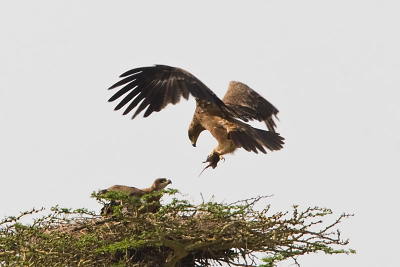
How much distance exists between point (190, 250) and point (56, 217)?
→ 1.50 meters

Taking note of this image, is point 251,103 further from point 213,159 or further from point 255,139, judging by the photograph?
point 255,139

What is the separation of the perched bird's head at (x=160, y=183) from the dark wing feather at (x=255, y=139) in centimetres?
100

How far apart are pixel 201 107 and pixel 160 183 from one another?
1.50 metres

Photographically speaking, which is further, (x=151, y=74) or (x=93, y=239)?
(x=151, y=74)

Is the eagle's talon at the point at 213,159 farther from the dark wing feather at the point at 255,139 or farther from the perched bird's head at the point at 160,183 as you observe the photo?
the perched bird's head at the point at 160,183

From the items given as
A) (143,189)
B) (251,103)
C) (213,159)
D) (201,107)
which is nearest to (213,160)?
(213,159)

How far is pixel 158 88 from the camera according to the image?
759cm

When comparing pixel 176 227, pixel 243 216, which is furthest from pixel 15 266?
pixel 243 216

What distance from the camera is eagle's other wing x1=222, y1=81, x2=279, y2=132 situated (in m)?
10.1

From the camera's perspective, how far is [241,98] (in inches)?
416

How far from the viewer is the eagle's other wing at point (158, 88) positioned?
748cm

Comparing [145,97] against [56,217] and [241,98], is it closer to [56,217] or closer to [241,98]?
[56,217]

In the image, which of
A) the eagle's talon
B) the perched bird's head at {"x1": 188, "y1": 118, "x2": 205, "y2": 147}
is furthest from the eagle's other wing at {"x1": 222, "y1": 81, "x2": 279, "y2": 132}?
the eagle's talon

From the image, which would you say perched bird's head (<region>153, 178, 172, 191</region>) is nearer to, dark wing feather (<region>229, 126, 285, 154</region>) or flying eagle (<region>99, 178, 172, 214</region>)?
flying eagle (<region>99, 178, 172, 214</region>)
